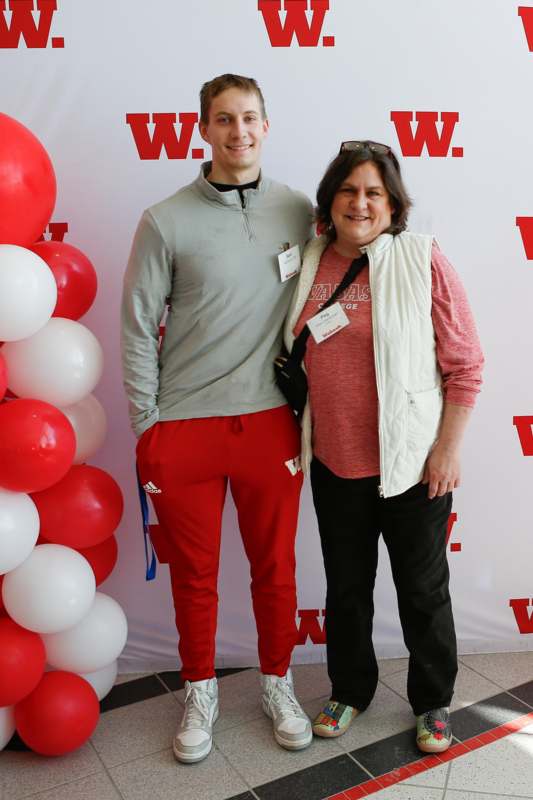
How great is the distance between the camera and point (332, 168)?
6.19 ft

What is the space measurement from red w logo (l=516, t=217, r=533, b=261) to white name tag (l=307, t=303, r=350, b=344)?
83 centimetres

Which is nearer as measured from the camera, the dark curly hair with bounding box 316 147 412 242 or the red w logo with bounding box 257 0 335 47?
the dark curly hair with bounding box 316 147 412 242

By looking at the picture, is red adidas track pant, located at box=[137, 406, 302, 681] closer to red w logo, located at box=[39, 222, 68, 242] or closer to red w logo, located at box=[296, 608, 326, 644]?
red w logo, located at box=[296, 608, 326, 644]

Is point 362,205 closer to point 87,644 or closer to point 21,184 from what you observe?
point 21,184

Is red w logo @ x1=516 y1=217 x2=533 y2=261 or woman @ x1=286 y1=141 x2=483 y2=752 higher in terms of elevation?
red w logo @ x1=516 y1=217 x2=533 y2=261

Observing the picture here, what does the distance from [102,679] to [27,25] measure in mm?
1862

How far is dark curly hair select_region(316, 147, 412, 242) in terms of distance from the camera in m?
1.84

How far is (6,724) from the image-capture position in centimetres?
→ 202

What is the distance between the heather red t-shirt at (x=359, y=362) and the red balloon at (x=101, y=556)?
0.71 metres

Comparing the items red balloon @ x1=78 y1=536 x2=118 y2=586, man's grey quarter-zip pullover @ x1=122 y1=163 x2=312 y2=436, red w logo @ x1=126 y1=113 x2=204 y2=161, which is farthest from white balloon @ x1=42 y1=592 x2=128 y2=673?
red w logo @ x1=126 y1=113 x2=204 y2=161

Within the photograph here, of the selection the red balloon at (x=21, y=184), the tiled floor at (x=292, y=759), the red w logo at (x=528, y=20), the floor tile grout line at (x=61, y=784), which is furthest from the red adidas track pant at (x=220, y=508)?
the red w logo at (x=528, y=20)

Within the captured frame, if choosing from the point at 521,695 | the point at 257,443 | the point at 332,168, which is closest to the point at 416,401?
the point at 257,443

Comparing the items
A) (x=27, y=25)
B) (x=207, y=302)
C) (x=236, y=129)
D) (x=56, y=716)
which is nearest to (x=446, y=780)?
(x=56, y=716)

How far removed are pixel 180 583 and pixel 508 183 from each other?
4.94ft
